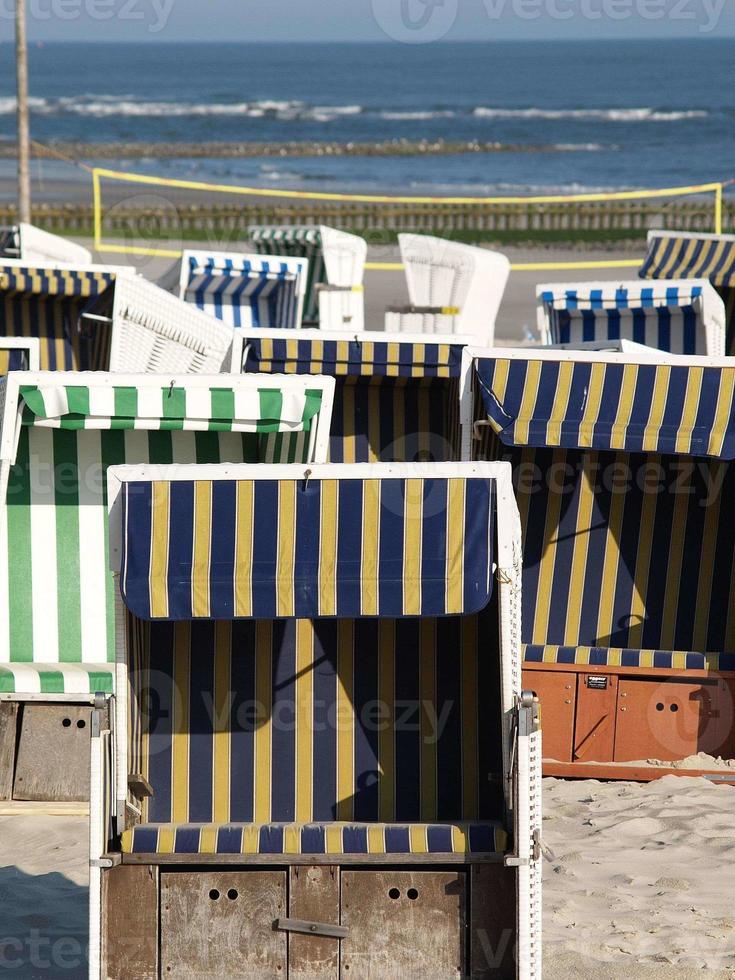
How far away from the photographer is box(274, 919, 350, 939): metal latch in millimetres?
4043

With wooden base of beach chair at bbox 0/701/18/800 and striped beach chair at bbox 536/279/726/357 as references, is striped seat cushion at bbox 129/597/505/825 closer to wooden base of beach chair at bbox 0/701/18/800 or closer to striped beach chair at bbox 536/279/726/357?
wooden base of beach chair at bbox 0/701/18/800

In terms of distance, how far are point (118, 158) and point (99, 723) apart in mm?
54444

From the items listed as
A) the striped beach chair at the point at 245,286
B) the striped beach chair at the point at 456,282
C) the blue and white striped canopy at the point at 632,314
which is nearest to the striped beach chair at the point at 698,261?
the blue and white striped canopy at the point at 632,314

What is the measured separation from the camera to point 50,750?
5.61m

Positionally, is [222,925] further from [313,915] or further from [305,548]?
[305,548]

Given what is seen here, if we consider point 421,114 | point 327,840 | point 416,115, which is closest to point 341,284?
point 327,840

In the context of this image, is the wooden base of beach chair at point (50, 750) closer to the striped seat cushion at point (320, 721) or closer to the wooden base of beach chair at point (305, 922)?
the striped seat cushion at point (320, 721)

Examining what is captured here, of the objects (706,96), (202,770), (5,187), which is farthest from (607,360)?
(706,96)

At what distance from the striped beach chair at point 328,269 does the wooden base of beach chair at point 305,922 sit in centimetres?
968

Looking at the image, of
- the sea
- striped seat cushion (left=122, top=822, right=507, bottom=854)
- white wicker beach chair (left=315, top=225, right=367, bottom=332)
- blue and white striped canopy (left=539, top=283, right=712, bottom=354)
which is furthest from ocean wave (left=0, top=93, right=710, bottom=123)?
striped seat cushion (left=122, top=822, right=507, bottom=854)

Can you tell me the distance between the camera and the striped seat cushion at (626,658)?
5.96m

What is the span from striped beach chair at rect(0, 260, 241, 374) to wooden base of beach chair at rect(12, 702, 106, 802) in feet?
7.28

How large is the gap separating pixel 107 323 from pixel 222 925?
547 cm

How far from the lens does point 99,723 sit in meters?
3.85
